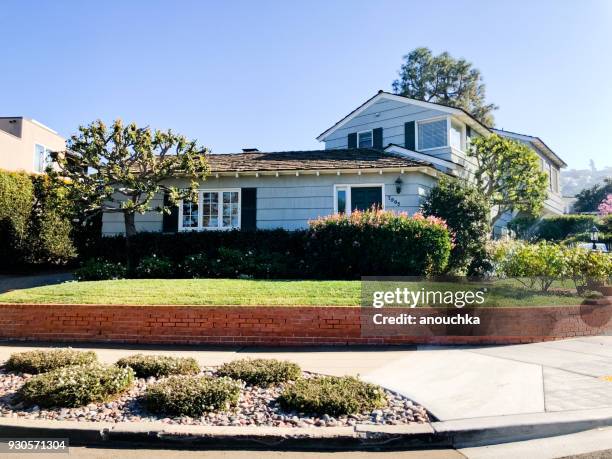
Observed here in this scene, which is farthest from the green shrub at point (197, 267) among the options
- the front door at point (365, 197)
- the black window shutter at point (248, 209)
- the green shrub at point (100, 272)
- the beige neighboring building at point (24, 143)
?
the beige neighboring building at point (24, 143)

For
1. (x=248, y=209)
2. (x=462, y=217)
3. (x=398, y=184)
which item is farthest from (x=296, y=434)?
(x=248, y=209)

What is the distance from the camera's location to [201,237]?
14734 millimetres

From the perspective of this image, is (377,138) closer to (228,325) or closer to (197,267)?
(197,267)

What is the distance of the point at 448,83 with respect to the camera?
39.9m

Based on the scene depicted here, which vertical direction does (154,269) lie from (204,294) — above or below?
above

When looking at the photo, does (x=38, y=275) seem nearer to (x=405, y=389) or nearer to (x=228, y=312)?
(x=228, y=312)

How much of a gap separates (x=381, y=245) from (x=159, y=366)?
6.59 m

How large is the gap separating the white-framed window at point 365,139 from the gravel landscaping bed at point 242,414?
17287 mm

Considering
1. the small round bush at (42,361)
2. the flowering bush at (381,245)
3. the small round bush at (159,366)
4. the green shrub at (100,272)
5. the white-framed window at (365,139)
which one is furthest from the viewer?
the white-framed window at (365,139)

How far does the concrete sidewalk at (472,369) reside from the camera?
5316 millimetres

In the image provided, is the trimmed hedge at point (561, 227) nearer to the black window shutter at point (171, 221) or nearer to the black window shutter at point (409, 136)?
the black window shutter at point (409, 136)

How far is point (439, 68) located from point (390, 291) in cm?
3489

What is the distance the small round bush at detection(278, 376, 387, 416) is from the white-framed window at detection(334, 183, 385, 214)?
1046 centimetres

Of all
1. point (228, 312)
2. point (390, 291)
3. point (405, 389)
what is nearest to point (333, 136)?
point (390, 291)
